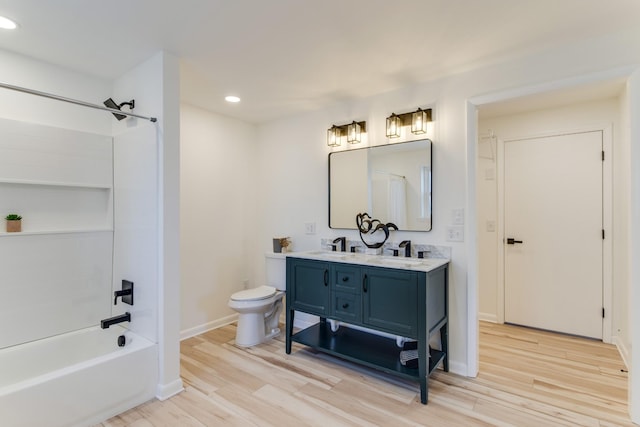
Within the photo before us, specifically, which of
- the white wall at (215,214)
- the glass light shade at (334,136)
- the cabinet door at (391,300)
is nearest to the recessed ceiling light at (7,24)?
the white wall at (215,214)

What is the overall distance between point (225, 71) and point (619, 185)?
12.0ft

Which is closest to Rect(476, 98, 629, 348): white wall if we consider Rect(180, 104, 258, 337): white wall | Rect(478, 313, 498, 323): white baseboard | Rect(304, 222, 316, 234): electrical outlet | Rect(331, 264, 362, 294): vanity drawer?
Rect(478, 313, 498, 323): white baseboard

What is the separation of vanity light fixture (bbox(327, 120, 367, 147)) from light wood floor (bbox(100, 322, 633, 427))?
2.05 m

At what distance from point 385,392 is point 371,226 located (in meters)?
1.37

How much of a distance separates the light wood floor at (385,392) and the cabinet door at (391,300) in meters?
0.46

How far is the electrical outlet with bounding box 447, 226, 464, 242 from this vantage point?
254 cm

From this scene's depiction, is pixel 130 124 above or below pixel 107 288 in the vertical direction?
above

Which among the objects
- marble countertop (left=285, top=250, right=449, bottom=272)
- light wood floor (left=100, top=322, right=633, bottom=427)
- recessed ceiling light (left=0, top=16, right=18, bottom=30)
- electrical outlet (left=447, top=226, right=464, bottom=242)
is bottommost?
light wood floor (left=100, top=322, right=633, bottom=427)

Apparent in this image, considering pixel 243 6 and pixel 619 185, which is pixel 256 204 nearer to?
pixel 243 6

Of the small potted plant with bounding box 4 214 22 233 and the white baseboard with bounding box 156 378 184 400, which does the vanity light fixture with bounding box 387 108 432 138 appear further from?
the small potted plant with bounding box 4 214 22 233

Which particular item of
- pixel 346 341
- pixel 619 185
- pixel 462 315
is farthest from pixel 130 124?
pixel 619 185

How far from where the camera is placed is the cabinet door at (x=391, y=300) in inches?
87.6

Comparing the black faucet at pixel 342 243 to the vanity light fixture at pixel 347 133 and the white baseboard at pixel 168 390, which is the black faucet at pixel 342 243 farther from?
the white baseboard at pixel 168 390

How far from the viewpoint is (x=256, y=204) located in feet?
→ 13.1
